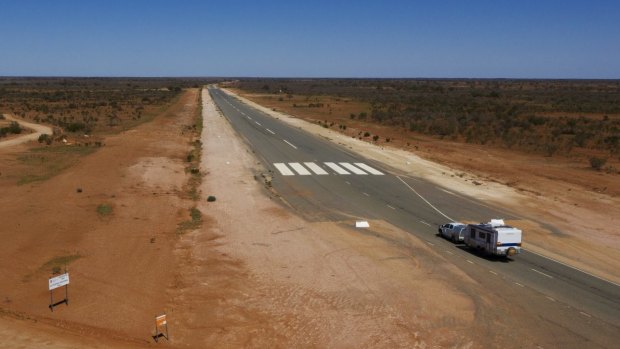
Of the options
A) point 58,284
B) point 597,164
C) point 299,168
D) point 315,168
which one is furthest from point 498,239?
point 597,164

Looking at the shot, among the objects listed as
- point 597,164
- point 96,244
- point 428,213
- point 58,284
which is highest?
point 58,284

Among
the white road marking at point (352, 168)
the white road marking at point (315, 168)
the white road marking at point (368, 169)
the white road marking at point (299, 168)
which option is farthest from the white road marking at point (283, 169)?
the white road marking at point (368, 169)

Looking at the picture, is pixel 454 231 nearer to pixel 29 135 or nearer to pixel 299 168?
pixel 299 168

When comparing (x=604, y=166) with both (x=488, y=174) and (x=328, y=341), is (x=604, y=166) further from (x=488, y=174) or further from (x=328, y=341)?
(x=328, y=341)

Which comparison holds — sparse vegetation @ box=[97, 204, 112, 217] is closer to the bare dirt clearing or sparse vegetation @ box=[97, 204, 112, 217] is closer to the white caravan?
the bare dirt clearing

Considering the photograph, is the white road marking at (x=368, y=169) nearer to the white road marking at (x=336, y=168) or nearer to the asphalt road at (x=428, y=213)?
the asphalt road at (x=428, y=213)

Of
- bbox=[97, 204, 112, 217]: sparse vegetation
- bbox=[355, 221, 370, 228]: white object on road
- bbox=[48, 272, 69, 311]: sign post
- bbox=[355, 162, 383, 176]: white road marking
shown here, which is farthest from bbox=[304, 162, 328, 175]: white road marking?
bbox=[48, 272, 69, 311]: sign post
